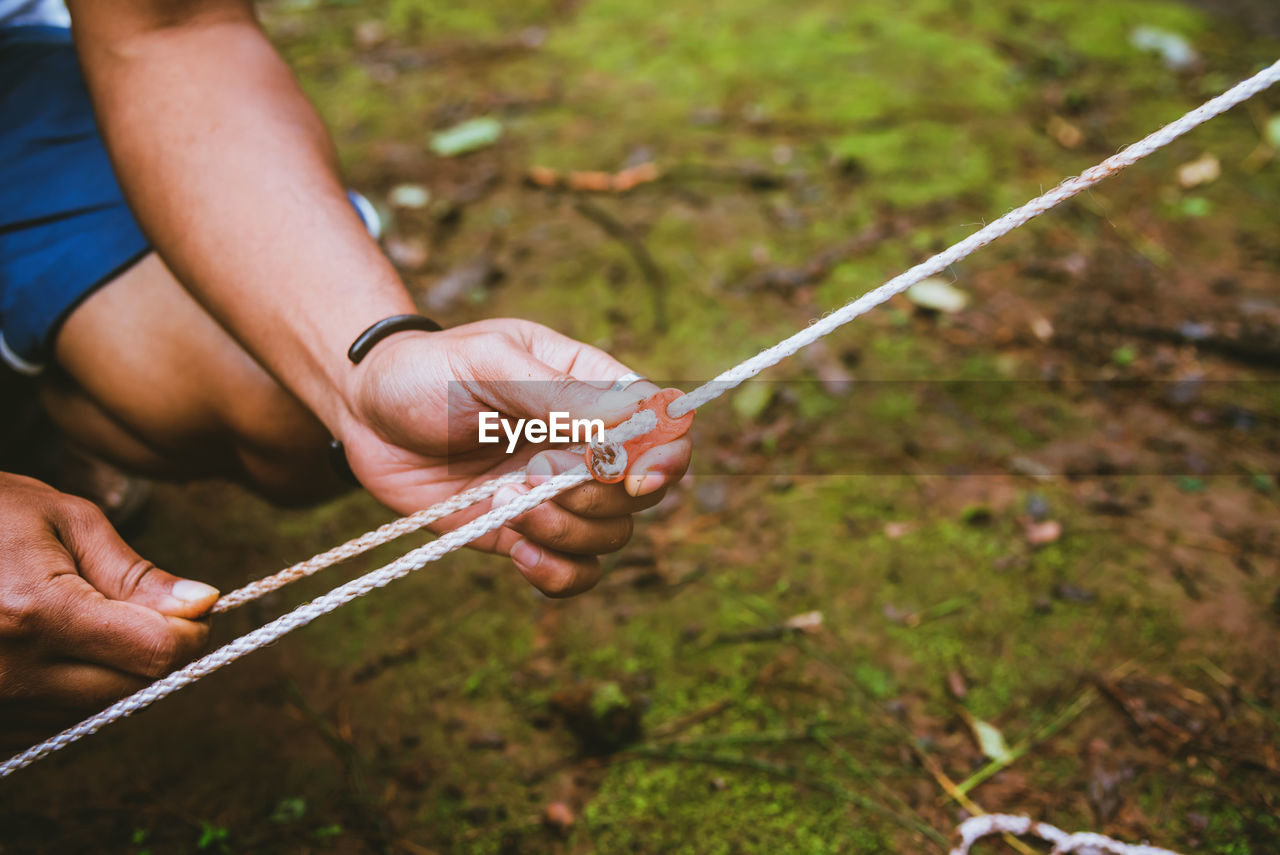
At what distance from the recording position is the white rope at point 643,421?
106cm

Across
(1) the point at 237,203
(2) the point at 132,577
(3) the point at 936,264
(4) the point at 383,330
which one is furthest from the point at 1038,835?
(1) the point at 237,203

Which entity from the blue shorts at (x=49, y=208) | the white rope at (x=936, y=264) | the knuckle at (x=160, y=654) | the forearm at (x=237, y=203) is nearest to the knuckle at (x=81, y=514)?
the knuckle at (x=160, y=654)

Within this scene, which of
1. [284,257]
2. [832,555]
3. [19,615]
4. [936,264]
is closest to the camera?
[19,615]

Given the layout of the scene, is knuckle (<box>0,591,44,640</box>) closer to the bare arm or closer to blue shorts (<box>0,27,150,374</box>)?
the bare arm

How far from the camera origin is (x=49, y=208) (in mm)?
1519

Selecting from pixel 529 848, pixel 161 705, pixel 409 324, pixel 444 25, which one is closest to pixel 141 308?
pixel 409 324

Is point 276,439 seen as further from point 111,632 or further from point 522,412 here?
point 522,412

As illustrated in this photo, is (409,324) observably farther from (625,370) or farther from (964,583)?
(964,583)

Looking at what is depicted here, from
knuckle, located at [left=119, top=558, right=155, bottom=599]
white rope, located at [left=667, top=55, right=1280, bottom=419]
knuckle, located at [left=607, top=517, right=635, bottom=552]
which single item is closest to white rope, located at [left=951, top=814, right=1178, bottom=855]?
knuckle, located at [left=607, top=517, right=635, bottom=552]

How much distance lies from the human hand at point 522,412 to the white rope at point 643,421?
49mm

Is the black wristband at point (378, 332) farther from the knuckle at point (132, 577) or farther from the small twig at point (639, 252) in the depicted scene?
the small twig at point (639, 252)

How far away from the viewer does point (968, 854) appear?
141 centimetres

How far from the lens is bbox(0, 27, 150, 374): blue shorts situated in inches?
57.9

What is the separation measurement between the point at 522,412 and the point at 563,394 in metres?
0.12
